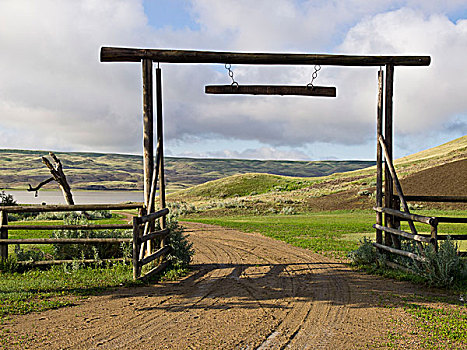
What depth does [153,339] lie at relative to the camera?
5.46m

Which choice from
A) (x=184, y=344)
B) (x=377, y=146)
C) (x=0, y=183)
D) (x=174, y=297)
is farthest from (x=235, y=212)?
(x=0, y=183)

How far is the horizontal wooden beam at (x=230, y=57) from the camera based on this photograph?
10.2 m

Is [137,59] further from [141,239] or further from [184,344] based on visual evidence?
[184,344]

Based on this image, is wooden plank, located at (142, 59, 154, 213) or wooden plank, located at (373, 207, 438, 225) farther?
wooden plank, located at (142, 59, 154, 213)

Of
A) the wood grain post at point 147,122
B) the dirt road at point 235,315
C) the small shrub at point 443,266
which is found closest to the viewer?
the dirt road at point 235,315

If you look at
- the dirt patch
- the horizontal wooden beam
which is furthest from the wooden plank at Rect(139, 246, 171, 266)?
the dirt patch

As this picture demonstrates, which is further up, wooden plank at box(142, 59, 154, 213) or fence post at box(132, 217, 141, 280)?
wooden plank at box(142, 59, 154, 213)

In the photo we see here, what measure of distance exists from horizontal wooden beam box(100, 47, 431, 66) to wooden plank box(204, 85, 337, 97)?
0.61 meters

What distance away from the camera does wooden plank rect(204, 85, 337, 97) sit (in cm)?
1052

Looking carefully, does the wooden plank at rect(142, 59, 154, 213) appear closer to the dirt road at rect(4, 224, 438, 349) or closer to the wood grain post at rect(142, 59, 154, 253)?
the wood grain post at rect(142, 59, 154, 253)

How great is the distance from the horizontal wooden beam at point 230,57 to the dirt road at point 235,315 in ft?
17.5

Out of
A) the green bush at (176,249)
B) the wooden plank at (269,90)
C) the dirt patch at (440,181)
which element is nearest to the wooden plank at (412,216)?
→ the wooden plank at (269,90)

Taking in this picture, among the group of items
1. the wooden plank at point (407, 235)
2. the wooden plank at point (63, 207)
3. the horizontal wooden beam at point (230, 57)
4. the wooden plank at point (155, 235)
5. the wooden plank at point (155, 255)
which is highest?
the horizontal wooden beam at point (230, 57)

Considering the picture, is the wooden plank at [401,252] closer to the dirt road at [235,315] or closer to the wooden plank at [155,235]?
the dirt road at [235,315]
